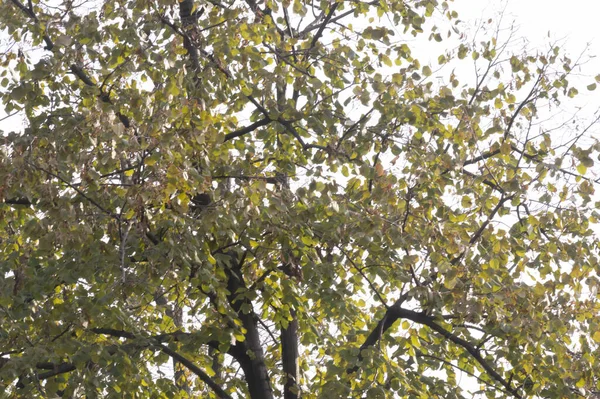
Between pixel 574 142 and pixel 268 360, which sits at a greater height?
pixel 574 142

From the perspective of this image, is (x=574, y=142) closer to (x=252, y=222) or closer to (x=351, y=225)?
(x=351, y=225)

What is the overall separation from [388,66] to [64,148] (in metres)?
3.84

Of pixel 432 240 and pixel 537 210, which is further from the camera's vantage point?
pixel 537 210

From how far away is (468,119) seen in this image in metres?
8.97

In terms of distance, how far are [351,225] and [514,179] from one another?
1.68 metres

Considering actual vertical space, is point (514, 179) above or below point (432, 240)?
above

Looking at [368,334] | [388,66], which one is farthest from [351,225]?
[388,66]

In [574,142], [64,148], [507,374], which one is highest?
[574,142]

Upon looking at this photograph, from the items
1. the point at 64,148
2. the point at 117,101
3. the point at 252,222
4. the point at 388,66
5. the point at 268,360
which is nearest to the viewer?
the point at 64,148

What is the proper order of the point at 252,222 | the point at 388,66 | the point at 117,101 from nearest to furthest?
the point at 252,222
the point at 117,101
the point at 388,66

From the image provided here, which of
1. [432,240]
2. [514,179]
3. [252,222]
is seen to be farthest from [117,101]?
[514,179]

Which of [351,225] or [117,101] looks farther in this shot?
[117,101]

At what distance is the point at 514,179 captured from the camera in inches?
328

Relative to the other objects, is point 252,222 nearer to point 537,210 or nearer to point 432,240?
point 432,240
